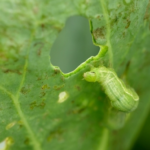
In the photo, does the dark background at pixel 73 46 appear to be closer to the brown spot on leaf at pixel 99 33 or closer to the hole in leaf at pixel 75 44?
the hole in leaf at pixel 75 44

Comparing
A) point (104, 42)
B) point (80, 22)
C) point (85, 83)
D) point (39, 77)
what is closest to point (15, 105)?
point (39, 77)

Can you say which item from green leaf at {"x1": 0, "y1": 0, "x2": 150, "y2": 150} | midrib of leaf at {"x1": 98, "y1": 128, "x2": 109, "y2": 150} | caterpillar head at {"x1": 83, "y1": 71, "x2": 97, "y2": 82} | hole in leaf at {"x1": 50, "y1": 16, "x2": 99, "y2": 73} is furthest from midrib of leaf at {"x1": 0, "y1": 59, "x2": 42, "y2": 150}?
hole in leaf at {"x1": 50, "y1": 16, "x2": 99, "y2": 73}

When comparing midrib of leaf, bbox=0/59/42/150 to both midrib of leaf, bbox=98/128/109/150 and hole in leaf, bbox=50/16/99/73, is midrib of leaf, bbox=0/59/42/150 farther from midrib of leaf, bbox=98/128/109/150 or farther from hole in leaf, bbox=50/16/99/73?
hole in leaf, bbox=50/16/99/73

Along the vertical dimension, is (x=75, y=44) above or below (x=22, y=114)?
above

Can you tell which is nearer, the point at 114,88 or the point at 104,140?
the point at 114,88

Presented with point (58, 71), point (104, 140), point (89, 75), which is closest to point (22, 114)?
point (58, 71)

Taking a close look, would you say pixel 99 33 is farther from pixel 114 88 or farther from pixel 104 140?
pixel 104 140

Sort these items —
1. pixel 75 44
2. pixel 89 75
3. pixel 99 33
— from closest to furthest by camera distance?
pixel 99 33
pixel 89 75
pixel 75 44
